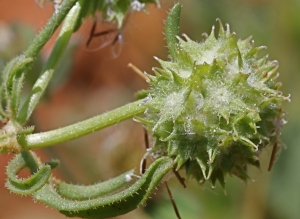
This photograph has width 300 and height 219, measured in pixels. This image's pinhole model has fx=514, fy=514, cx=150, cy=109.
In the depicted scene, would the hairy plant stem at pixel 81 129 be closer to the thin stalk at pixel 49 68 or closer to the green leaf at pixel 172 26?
the thin stalk at pixel 49 68

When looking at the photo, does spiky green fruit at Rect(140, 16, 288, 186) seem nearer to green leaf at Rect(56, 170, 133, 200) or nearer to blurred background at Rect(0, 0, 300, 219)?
green leaf at Rect(56, 170, 133, 200)

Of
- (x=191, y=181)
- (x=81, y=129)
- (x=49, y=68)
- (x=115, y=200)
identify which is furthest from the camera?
(x=191, y=181)

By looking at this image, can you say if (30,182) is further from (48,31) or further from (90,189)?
(48,31)

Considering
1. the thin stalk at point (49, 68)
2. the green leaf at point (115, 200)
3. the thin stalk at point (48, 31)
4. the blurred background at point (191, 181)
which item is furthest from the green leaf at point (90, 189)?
the blurred background at point (191, 181)

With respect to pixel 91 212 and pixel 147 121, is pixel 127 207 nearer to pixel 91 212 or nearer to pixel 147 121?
pixel 91 212

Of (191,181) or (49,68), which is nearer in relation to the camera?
(49,68)

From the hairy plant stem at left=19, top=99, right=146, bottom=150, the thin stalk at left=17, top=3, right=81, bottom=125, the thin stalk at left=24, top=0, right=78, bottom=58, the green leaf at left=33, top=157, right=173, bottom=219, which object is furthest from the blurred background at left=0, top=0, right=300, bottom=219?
the green leaf at left=33, top=157, right=173, bottom=219

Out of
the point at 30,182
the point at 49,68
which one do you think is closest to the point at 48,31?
the point at 49,68

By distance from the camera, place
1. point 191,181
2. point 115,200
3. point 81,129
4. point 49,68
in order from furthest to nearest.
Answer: point 191,181 < point 49,68 < point 81,129 < point 115,200
